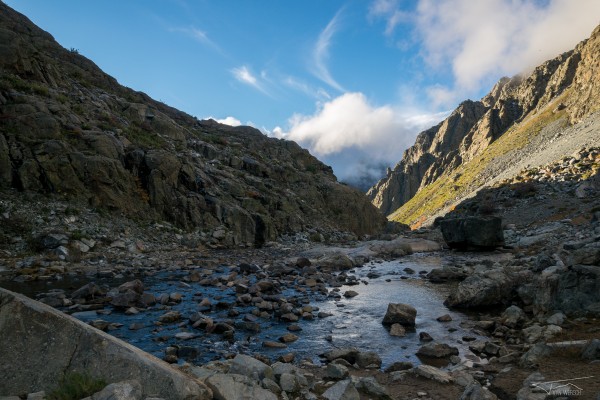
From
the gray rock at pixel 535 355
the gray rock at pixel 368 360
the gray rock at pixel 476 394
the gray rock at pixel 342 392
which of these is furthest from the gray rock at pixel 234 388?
the gray rock at pixel 535 355

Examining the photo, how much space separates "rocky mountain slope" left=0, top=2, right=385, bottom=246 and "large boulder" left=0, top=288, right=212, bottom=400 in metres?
26.5

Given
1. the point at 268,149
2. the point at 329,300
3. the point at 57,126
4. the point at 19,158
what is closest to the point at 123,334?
the point at 329,300

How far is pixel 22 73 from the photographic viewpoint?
130 ft

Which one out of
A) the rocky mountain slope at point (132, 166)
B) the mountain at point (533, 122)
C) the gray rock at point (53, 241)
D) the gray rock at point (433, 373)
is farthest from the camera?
the mountain at point (533, 122)

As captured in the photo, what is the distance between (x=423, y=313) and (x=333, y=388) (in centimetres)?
879

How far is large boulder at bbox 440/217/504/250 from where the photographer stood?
3453 centimetres

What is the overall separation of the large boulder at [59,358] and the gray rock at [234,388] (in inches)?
9.6

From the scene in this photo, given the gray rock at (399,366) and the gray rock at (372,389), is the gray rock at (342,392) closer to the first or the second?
the gray rock at (372,389)

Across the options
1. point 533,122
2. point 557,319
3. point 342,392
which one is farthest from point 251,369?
point 533,122

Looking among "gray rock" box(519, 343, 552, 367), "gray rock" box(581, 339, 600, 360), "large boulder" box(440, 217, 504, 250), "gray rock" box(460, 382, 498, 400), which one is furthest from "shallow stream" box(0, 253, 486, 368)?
"large boulder" box(440, 217, 504, 250)

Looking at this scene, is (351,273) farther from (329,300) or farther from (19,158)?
(19,158)

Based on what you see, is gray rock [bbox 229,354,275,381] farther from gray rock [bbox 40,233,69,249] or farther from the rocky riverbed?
gray rock [bbox 40,233,69,249]

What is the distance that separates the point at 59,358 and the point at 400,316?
1109 cm

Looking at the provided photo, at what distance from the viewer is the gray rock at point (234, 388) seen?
6.82 m
